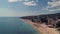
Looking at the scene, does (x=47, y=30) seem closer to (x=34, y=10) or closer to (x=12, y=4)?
(x=34, y=10)

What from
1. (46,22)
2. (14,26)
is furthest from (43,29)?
(14,26)

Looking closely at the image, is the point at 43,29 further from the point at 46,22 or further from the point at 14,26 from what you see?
the point at 14,26

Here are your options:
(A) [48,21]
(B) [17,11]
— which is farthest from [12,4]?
(A) [48,21]
